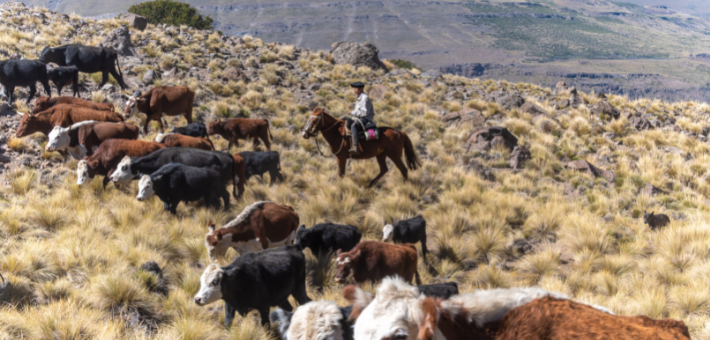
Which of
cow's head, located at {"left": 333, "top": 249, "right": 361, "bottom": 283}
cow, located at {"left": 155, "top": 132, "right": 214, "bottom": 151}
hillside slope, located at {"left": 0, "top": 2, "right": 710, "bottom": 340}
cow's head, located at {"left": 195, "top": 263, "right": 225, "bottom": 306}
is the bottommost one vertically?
hillside slope, located at {"left": 0, "top": 2, "right": 710, "bottom": 340}

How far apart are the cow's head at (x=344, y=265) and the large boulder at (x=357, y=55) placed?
80.0 ft

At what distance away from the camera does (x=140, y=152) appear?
28.7 feet

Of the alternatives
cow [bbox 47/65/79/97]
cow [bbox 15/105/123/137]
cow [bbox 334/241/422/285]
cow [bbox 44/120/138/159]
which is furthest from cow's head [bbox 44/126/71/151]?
cow [bbox 334/241/422/285]

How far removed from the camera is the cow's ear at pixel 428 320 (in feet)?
6.64

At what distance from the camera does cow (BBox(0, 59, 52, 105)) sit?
11727mm

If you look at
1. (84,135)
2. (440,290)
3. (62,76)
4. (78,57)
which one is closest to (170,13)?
(78,57)

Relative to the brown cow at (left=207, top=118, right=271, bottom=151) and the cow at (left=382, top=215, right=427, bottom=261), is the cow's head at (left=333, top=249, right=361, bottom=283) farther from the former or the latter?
the brown cow at (left=207, top=118, right=271, bottom=151)

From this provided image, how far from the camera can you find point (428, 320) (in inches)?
80.8

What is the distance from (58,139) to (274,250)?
7.26 meters

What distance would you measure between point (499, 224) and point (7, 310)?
844 cm

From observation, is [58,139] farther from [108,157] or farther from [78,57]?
[78,57]

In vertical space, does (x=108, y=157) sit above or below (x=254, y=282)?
below

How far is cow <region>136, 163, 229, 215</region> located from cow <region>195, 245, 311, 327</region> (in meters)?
2.99

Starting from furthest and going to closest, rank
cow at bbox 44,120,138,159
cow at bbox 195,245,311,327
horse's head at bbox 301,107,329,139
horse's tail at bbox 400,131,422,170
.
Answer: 1. horse's tail at bbox 400,131,422,170
2. horse's head at bbox 301,107,329,139
3. cow at bbox 44,120,138,159
4. cow at bbox 195,245,311,327
